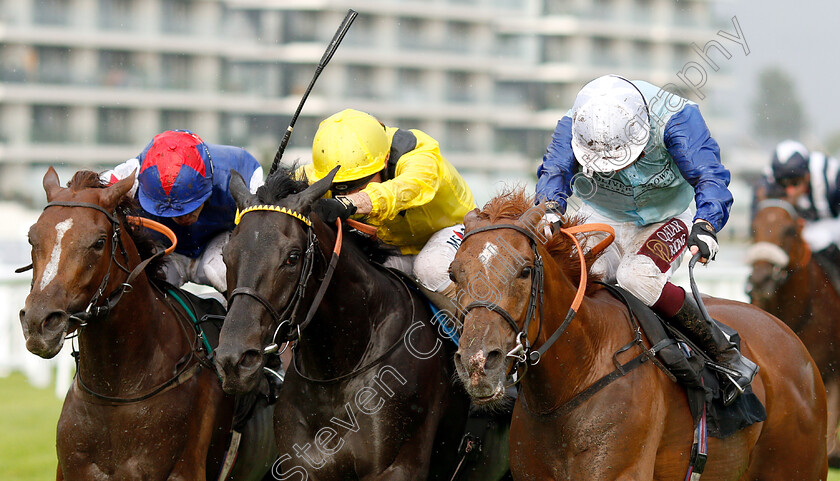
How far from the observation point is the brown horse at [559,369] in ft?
10.9

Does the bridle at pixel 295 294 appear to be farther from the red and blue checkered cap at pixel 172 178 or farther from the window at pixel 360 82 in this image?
the window at pixel 360 82

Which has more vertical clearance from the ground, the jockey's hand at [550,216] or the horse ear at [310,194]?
the jockey's hand at [550,216]

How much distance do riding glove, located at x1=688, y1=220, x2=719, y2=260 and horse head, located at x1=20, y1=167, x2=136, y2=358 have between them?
2312mm

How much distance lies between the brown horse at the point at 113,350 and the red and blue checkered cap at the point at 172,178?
1.04 feet

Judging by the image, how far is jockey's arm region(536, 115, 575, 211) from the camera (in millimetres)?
4461

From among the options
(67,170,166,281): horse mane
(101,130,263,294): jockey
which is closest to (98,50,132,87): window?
(101,130,263,294): jockey

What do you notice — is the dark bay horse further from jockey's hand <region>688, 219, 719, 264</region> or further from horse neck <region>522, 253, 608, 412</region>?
jockey's hand <region>688, 219, 719, 264</region>

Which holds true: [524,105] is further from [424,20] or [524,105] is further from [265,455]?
[265,455]

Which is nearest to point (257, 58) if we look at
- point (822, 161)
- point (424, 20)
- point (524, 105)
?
point (424, 20)

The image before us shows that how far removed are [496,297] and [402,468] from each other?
106 centimetres

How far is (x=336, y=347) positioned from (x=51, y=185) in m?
1.38

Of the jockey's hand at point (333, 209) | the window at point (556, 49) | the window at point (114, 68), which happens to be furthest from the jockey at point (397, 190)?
the window at point (556, 49)

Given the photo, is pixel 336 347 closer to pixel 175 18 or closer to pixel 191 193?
pixel 191 193

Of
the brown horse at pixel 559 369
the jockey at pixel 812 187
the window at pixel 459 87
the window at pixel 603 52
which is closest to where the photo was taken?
the brown horse at pixel 559 369
